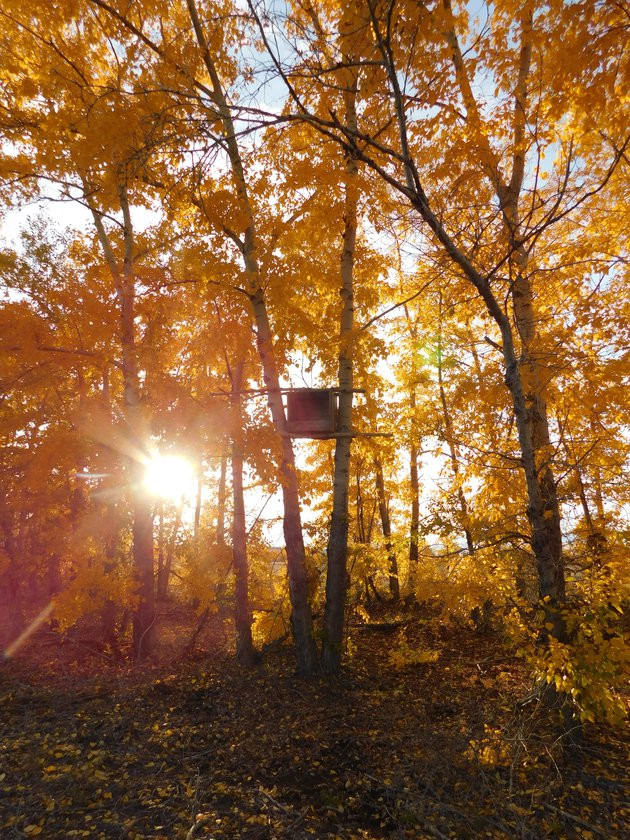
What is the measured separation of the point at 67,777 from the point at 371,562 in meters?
4.85

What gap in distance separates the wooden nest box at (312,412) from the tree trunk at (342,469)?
0.41 m

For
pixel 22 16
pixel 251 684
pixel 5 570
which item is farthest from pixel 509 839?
pixel 5 570

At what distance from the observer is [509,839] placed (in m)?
2.96

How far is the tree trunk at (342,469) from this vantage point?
612 centimetres

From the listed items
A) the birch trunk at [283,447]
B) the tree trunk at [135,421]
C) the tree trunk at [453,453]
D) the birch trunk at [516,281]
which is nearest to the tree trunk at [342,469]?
the birch trunk at [283,447]

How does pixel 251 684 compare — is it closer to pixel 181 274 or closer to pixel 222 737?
pixel 222 737

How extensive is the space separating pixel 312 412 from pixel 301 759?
159 inches

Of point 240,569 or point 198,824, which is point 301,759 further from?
point 240,569

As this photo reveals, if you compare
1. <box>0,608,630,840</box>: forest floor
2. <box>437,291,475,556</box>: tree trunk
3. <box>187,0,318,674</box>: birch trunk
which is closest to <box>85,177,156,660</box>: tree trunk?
<box>0,608,630,840</box>: forest floor

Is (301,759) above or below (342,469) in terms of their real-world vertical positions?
below

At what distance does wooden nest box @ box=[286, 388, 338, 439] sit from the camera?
604 cm

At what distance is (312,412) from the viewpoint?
612cm

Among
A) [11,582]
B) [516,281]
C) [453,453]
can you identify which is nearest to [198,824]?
[516,281]

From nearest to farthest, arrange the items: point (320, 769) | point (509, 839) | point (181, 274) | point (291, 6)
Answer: point (509, 839), point (291, 6), point (320, 769), point (181, 274)
